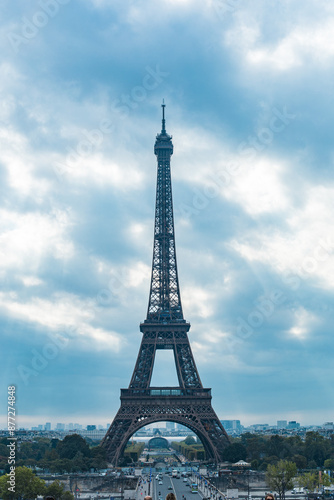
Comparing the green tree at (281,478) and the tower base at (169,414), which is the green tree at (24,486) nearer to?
the green tree at (281,478)

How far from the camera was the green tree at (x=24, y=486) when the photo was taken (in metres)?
56.5

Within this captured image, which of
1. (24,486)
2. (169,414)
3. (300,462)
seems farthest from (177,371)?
(24,486)

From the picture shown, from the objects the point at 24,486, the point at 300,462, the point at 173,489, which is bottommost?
the point at 173,489

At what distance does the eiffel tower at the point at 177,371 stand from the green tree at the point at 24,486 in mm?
32403

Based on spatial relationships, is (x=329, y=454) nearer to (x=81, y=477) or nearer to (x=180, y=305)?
(x=180, y=305)

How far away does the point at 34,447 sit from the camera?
143000 mm

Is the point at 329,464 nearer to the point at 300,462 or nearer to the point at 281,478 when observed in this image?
the point at 300,462

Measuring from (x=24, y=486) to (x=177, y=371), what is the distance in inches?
1778

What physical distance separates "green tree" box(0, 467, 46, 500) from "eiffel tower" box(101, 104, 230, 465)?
106ft

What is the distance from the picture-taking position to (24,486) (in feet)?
189

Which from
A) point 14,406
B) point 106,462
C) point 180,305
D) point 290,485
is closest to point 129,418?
point 106,462

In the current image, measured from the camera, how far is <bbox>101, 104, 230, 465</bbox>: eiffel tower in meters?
93.4

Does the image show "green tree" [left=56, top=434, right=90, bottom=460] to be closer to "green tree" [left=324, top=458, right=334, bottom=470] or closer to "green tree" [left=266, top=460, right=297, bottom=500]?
"green tree" [left=324, top=458, right=334, bottom=470]

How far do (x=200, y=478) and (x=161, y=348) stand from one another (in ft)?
82.8
